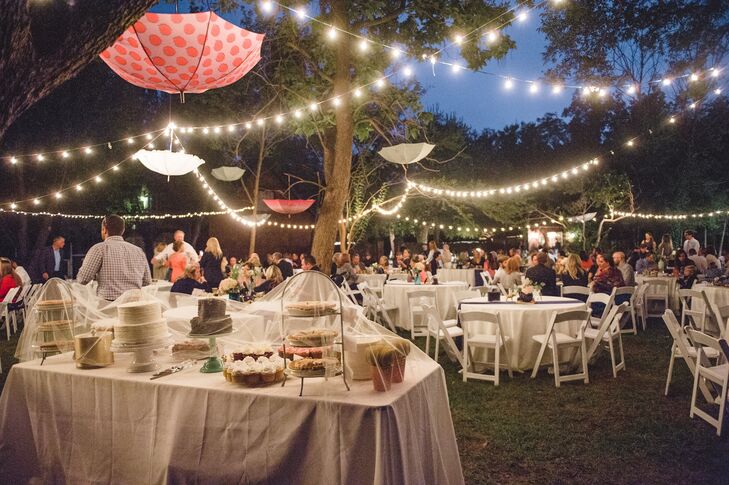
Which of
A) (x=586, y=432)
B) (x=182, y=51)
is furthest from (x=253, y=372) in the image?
(x=586, y=432)

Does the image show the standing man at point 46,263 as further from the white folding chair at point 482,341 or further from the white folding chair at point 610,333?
the white folding chair at point 610,333

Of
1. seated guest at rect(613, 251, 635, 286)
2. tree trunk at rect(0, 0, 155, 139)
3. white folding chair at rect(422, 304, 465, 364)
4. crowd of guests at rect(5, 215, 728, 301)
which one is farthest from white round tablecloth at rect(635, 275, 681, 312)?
tree trunk at rect(0, 0, 155, 139)

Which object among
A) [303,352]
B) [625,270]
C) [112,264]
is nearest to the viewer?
[303,352]

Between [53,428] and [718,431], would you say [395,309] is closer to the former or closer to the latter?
[718,431]

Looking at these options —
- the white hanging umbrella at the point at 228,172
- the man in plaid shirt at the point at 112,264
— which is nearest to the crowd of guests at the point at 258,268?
the man in plaid shirt at the point at 112,264

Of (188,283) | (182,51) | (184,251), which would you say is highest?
(182,51)

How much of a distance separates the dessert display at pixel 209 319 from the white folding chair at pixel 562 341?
3.44m

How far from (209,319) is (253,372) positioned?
0.53 meters

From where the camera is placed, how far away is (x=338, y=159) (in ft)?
27.3

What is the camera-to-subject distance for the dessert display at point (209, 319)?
114 inches

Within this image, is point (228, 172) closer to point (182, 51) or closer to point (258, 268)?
point (258, 268)

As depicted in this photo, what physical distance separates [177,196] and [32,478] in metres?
18.0

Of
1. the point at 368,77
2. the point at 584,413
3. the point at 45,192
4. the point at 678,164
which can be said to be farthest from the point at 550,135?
the point at 584,413

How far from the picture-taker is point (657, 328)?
8.55 m
